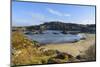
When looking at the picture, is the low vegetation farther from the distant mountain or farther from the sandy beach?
the distant mountain

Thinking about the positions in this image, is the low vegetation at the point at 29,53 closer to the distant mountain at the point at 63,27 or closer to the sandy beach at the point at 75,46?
the sandy beach at the point at 75,46

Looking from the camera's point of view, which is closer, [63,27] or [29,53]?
[29,53]

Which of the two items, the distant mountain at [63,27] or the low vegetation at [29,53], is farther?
the distant mountain at [63,27]

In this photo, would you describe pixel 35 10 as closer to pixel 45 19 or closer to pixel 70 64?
pixel 45 19

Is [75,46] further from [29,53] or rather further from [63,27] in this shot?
[29,53]

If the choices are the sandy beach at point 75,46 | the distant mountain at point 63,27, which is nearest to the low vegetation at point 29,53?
the sandy beach at point 75,46

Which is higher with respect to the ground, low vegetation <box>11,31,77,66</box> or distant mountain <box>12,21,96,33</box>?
distant mountain <box>12,21,96,33</box>

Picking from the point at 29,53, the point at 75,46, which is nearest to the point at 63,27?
the point at 75,46

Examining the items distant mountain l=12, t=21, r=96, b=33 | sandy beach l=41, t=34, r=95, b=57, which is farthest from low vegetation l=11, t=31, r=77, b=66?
distant mountain l=12, t=21, r=96, b=33

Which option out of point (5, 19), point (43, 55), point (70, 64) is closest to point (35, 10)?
point (5, 19)

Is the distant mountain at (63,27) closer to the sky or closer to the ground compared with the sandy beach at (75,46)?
closer to the sky
